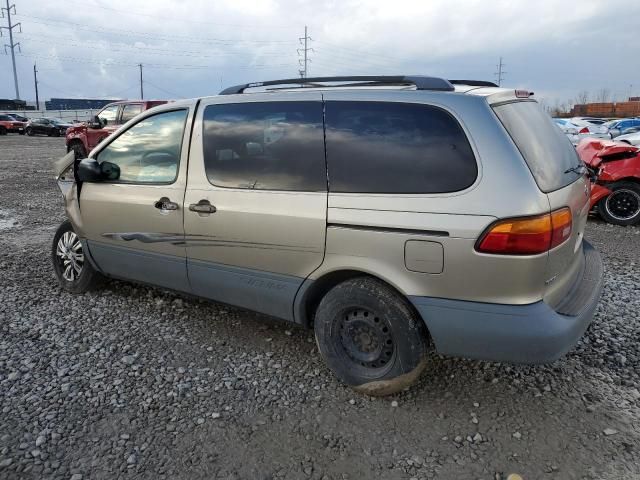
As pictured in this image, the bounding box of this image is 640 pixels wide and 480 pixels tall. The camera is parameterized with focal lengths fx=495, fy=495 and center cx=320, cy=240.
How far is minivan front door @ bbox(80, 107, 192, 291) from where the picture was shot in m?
3.56

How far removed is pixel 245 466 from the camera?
2.42m

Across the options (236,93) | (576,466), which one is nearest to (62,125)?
(236,93)

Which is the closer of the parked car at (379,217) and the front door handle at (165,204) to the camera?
the parked car at (379,217)

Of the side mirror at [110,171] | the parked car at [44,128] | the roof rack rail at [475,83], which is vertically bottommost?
the side mirror at [110,171]

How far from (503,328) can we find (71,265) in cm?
388

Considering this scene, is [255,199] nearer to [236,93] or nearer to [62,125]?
[236,93]

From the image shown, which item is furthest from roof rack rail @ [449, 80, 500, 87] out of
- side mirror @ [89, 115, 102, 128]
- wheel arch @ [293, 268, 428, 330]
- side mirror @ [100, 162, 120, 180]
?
side mirror @ [89, 115, 102, 128]

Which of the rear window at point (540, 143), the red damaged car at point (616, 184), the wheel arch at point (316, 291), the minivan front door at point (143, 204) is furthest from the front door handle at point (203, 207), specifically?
→ the red damaged car at point (616, 184)

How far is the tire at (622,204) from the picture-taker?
744cm

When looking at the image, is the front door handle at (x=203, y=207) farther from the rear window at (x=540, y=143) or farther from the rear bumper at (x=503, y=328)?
the rear window at (x=540, y=143)

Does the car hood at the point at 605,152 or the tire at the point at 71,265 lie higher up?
the car hood at the point at 605,152

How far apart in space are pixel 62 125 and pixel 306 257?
3980 cm

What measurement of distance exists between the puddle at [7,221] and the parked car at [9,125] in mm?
34273

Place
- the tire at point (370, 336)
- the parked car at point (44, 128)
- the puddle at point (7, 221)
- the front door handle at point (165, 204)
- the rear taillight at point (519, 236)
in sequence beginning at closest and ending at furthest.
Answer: the rear taillight at point (519, 236)
the tire at point (370, 336)
the front door handle at point (165, 204)
the puddle at point (7, 221)
the parked car at point (44, 128)
